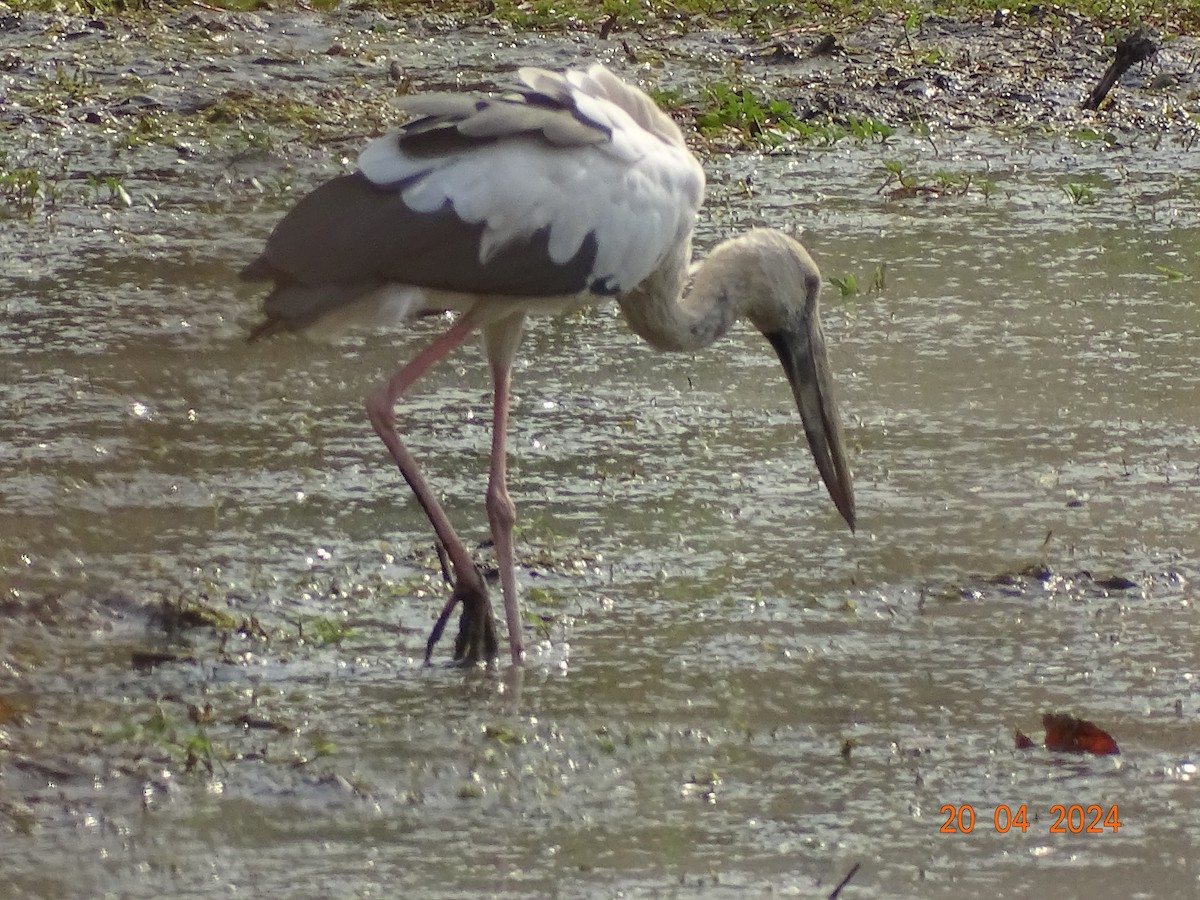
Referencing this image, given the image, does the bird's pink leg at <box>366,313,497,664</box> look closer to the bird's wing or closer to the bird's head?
the bird's wing

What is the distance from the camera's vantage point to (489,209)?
4.29 meters

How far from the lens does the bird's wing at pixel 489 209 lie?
421 centimetres

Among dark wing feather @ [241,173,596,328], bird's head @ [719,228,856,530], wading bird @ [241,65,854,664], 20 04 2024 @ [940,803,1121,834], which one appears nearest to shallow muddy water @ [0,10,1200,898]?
20 04 2024 @ [940,803,1121,834]

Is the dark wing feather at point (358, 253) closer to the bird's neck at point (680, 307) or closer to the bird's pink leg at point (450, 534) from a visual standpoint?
the bird's pink leg at point (450, 534)

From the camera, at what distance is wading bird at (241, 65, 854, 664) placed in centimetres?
421

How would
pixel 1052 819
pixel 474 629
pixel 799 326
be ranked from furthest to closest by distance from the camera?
pixel 799 326, pixel 474 629, pixel 1052 819

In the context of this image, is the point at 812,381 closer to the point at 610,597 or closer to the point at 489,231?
the point at 610,597

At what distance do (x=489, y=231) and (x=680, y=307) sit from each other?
0.74 metres

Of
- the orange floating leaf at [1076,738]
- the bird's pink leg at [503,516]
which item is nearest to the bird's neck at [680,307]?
the bird's pink leg at [503,516]

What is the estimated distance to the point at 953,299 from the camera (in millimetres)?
6938

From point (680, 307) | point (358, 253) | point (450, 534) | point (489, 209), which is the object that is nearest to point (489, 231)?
point (489, 209)

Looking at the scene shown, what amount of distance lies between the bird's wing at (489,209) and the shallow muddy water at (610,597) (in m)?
0.68

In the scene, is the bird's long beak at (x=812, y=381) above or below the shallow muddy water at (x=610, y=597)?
above

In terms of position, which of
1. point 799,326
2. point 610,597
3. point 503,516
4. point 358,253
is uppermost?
point 358,253
